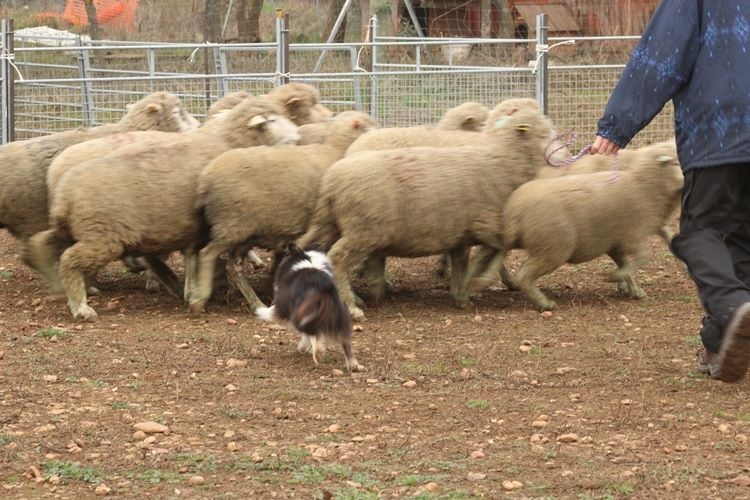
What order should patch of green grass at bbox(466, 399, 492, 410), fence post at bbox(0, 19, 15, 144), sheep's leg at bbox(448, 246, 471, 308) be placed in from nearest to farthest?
patch of green grass at bbox(466, 399, 492, 410)
sheep's leg at bbox(448, 246, 471, 308)
fence post at bbox(0, 19, 15, 144)

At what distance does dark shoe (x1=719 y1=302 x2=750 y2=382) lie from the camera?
5598mm

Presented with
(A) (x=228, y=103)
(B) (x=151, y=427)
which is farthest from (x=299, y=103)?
(B) (x=151, y=427)

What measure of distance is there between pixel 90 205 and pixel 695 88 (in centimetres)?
397

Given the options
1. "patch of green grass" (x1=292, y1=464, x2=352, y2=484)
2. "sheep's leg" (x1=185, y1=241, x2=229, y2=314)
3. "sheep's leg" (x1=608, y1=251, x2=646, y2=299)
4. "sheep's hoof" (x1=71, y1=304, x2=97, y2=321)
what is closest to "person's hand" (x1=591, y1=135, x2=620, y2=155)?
"patch of green grass" (x1=292, y1=464, x2=352, y2=484)

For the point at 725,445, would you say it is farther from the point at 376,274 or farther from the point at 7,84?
the point at 7,84

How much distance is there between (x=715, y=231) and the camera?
5926mm

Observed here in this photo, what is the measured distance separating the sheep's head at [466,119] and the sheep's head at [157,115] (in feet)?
7.23

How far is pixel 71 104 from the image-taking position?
47.1 ft

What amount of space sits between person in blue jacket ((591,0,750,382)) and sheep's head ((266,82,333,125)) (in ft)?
14.5

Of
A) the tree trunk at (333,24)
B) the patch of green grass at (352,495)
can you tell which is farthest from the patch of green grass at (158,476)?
the tree trunk at (333,24)

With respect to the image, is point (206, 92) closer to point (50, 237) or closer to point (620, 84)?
point (50, 237)

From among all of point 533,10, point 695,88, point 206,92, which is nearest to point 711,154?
point 695,88

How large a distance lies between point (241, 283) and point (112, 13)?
2055 cm

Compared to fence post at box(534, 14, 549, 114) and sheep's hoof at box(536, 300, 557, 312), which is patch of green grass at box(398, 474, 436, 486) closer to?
sheep's hoof at box(536, 300, 557, 312)
